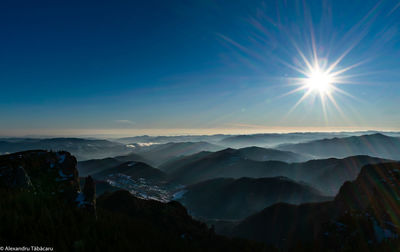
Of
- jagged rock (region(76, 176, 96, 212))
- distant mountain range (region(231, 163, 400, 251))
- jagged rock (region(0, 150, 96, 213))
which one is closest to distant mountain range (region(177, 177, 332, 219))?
distant mountain range (region(231, 163, 400, 251))

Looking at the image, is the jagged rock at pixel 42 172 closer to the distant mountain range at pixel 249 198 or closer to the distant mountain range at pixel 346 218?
the distant mountain range at pixel 346 218

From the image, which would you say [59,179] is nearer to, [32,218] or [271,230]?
[32,218]

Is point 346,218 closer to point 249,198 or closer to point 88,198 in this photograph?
point 88,198

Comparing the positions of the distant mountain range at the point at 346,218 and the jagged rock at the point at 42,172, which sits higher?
the jagged rock at the point at 42,172

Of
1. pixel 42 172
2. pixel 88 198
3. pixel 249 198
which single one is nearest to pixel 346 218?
pixel 88 198

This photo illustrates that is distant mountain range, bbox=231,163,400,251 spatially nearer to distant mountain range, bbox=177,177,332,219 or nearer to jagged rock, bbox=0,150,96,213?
jagged rock, bbox=0,150,96,213

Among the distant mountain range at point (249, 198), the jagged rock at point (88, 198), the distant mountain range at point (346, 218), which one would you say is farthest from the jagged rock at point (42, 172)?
the distant mountain range at point (249, 198)
